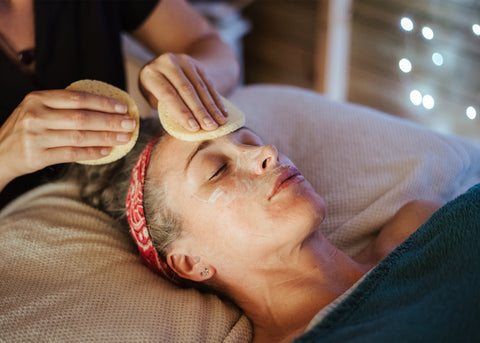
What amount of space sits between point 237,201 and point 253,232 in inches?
3.1

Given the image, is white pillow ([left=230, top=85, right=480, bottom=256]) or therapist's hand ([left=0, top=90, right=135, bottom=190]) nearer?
therapist's hand ([left=0, top=90, right=135, bottom=190])

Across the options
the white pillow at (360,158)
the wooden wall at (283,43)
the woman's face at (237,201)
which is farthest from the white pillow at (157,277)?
the wooden wall at (283,43)

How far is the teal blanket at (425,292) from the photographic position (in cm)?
82

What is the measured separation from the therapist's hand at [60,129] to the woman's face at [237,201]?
0.18 m

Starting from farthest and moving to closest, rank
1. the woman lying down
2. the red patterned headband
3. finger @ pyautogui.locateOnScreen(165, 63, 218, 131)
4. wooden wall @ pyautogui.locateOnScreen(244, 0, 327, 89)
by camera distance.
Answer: wooden wall @ pyautogui.locateOnScreen(244, 0, 327, 89), the red patterned headband, finger @ pyautogui.locateOnScreen(165, 63, 218, 131), the woman lying down

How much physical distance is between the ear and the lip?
0.24 metres

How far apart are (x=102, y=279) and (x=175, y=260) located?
187 mm

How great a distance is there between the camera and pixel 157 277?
1.18 m

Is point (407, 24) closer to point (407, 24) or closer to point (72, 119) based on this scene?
point (407, 24)

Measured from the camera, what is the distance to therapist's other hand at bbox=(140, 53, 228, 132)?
1.04 meters

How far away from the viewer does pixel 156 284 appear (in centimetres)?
115

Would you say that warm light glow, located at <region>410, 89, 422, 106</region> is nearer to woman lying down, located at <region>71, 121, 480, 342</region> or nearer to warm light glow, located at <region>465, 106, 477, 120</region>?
warm light glow, located at <region>465, 106, 477, 120</region>

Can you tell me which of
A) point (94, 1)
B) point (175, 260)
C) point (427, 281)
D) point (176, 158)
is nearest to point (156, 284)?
point (175, 260)

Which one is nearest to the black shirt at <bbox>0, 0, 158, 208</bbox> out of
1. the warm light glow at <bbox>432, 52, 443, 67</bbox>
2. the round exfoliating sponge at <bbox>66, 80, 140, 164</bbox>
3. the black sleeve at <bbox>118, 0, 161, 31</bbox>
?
the black sleeve at <bbox>118, 0, 161, 31</bbox>
